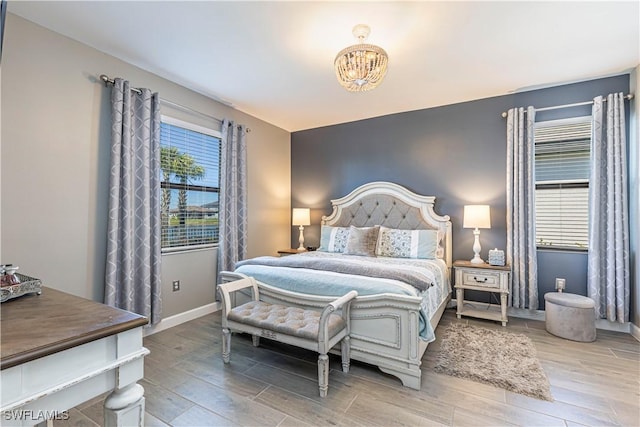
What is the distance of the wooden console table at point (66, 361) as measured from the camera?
2.23 ft

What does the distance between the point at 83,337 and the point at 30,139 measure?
2.23m

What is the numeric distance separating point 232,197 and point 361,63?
90.9 inches

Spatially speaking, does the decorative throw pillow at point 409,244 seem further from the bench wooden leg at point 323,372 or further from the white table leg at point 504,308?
the bench wooden leg at point 323,372

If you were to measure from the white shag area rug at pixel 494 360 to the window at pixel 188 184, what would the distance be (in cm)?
287

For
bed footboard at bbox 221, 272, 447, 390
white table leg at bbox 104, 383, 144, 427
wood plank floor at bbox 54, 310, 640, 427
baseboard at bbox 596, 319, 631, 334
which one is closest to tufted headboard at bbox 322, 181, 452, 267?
baseboard at bbox 596, 319, 631, 334

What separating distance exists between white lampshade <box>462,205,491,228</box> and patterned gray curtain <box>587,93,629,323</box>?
0.96 meters

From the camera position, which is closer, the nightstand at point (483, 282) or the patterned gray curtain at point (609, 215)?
the patterned gray curtain at point (609, 215)

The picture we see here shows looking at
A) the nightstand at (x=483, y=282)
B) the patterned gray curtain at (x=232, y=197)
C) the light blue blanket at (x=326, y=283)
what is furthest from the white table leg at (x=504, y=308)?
the patterned gray curtain at (x=232, y=197)

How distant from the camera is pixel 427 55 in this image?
2.61 meters

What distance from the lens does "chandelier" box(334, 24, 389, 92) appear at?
205 centimetres

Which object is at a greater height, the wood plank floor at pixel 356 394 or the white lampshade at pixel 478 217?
the white lampshade at pixel 478 217

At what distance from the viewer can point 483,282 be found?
3.21 meters

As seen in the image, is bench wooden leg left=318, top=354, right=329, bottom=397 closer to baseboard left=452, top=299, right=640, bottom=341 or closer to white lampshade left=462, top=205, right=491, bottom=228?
white lampshade left=462, top=205, right=491, bottom=228

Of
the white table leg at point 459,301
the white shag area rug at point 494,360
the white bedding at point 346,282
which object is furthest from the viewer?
the white table leg at point 459,301
